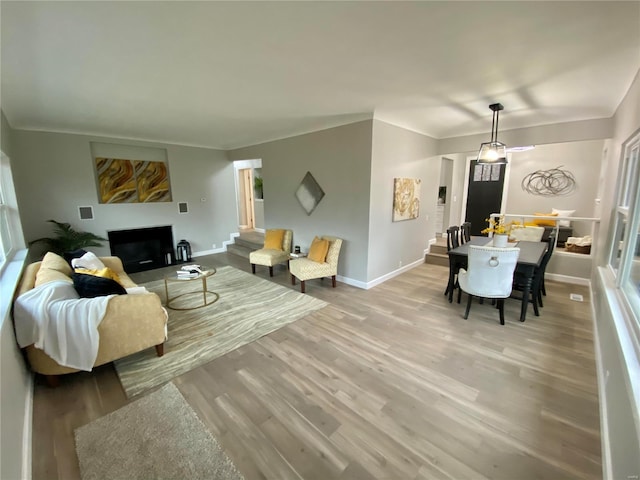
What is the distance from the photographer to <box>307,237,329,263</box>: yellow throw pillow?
4.34 metres

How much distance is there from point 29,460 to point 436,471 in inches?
93.9

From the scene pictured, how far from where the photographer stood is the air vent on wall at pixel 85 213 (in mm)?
4770

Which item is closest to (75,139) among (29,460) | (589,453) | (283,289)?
(283,289)

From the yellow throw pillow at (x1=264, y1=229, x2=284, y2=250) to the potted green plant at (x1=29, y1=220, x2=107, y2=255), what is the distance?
306 centimetres

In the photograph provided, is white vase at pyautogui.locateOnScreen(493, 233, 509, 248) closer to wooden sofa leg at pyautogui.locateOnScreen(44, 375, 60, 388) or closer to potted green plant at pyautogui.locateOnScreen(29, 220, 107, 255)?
wooden sofa leg at pyautogui.locateOnScreen(44, 375, 60, 388)

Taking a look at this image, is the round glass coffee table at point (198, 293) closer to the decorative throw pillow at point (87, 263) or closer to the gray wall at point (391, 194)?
the decorative throw pillow at point (87, 263)

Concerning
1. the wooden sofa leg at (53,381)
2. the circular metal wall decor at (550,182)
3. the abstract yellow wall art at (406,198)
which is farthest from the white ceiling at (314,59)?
the circular metal wall decor at (550,182)

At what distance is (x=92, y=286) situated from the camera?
7.71ft

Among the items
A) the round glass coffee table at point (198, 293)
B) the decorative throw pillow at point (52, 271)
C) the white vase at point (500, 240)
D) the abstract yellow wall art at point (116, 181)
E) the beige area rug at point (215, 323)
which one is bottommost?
the beige area rug at point (215, 323)

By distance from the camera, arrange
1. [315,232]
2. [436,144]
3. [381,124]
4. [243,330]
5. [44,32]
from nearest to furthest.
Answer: [44,32] → [243,330] → [381,124] → [315,232] → [436,144]

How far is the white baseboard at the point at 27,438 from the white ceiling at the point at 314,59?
250 cm

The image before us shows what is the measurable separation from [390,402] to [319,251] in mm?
2652

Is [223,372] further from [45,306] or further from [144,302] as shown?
[45,306]

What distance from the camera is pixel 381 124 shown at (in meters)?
3.95
